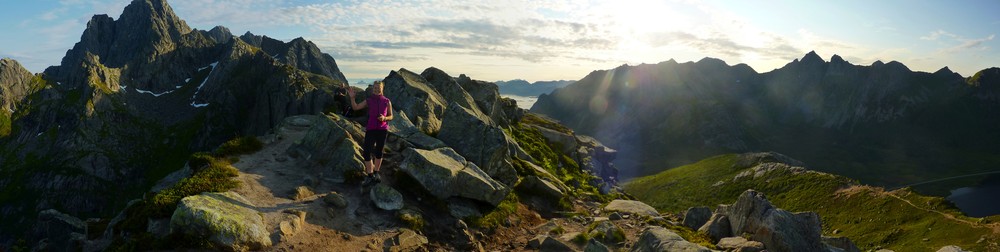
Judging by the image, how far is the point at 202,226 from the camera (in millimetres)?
14438

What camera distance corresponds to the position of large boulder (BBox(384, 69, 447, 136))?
33.9 m

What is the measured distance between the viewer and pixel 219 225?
14.6m

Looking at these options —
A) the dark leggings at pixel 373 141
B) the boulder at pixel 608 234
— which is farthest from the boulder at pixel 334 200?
the boulder at pixel 608 234

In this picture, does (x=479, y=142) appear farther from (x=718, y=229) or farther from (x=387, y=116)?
(x=718, y=229)

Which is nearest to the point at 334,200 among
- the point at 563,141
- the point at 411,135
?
the point at 411,135

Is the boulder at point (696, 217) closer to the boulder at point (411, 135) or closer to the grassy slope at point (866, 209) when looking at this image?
the boulder at point (411, 135)

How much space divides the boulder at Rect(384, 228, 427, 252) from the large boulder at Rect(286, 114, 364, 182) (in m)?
5.86

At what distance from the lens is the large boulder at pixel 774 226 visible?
2200cm

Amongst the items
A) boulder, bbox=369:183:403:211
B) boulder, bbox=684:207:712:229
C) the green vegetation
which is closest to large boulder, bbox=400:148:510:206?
boulder, bbox=369:183:403:211

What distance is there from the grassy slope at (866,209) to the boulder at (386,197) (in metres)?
103

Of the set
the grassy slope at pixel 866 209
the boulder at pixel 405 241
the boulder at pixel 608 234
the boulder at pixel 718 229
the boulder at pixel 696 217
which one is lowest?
the grassy slope at pixel 866 209

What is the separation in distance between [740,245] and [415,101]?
25.2 m

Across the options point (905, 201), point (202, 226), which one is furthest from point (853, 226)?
point (202, 226)

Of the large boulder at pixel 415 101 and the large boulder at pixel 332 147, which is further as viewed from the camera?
the large boulder at pixel 415 101
